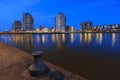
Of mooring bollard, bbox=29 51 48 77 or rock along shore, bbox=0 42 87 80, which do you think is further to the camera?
rock along shore, bbox=0 42 87 80

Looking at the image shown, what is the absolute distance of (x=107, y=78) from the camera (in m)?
17.3

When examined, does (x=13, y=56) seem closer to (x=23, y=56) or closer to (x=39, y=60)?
(x=23, y=56)

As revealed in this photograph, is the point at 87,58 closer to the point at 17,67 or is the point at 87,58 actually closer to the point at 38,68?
the point at 17,67

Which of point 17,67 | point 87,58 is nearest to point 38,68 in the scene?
point 17,67

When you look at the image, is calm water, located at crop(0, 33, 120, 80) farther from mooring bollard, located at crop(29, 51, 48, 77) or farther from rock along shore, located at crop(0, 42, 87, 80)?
mooring bollard, located at crop(29, 51, 48, 77)

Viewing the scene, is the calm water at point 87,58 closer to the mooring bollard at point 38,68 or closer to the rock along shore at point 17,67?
the rock along shore at point 17,67

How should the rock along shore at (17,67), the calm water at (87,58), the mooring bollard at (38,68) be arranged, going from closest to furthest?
the mooring bollard at (38,68) → the rock along shore at (17,67) → the calm water at (87,58)

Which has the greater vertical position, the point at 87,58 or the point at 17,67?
the point at 17,67

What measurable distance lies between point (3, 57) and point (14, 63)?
0.93m

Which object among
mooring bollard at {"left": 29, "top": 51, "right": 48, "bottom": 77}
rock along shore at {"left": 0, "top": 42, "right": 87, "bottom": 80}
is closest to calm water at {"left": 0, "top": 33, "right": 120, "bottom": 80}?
rock along shore at {"left": 0, "top": 42, "right": 87, "bottom": 80}

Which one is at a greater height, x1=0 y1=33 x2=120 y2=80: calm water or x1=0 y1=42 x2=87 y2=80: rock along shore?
x1=0 y1=42 x2=87 y2=80: rock along shore

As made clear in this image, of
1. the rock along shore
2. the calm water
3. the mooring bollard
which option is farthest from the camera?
the calm water

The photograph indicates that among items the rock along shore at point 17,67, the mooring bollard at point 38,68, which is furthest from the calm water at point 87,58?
the mooring bollard at point 38,68

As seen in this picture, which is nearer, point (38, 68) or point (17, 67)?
point (38, 68)
